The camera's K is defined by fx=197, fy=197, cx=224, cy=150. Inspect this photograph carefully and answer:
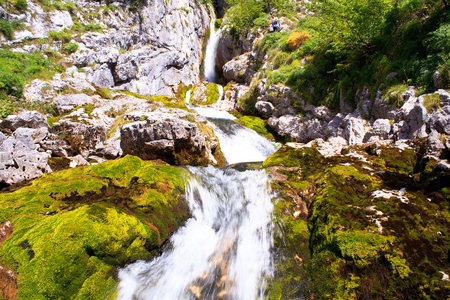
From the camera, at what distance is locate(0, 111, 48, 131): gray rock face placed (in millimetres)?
7770

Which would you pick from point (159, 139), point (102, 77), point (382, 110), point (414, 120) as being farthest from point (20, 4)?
point (414, 120)

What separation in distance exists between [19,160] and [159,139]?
4.20 meters

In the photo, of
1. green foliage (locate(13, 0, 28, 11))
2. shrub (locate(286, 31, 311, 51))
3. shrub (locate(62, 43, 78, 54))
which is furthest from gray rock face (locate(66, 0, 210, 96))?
shrub (locate(286, 31, 311, 51))

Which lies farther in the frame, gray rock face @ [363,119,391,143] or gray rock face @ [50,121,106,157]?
gray rock face @ [50,121,106,157]

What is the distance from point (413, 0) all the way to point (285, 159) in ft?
30.5

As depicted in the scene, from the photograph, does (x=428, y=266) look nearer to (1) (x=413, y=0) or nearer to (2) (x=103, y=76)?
(1) (x=413, y=0)

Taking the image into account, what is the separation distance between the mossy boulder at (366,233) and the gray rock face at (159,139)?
432 cm

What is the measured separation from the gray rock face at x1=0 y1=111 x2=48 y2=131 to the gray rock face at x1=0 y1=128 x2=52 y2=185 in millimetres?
1674

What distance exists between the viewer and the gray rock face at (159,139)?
8.00 meters

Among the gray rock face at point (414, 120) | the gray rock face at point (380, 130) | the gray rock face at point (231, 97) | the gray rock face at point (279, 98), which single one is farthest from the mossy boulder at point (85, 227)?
the gray rock face at point (231, 97)

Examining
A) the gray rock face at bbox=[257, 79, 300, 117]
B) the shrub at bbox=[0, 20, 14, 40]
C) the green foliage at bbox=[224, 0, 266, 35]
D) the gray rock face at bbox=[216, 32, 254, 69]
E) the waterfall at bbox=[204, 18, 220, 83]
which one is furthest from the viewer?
the waterfall at bbox=[204, 18, 220, 83]

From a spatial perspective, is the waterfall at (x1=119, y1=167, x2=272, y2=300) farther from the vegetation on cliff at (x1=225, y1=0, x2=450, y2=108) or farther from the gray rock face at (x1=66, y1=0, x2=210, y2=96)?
the gray rock face at (x1=66, y1=0, x2=210, y2=96)

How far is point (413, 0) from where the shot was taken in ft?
28.6

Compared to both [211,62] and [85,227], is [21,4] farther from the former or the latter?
[85,227]
